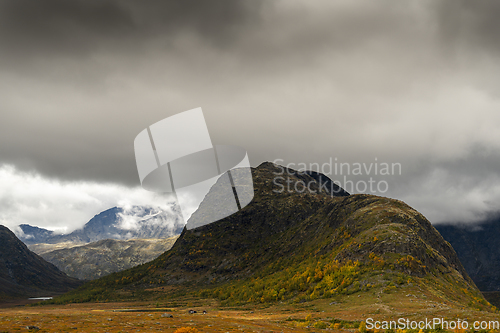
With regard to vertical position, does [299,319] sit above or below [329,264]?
below

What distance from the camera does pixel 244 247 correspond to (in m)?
187

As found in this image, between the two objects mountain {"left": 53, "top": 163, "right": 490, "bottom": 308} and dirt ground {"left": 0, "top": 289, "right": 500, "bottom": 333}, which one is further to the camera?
mountain {"left": 53, "top": 163, "right": 490, "bottom": 308}

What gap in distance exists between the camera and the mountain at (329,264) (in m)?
57.0

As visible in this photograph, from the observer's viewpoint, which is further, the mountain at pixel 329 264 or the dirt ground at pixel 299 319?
the mountain at pixel 329 264

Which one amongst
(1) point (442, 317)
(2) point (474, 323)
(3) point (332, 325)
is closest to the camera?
(2) point (474, 323)

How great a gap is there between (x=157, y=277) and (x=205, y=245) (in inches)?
1492

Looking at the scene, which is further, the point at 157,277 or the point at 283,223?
the point at 283,223

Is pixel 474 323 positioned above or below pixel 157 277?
above

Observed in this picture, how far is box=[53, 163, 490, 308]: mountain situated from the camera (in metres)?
57.0

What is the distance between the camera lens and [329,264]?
73.4 metres

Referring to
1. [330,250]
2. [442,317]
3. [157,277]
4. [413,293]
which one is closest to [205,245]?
[157,277]

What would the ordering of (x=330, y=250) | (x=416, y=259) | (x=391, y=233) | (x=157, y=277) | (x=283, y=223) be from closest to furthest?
(x=416, y=259) < (x=391, y=233) < (x=330, y=250) < (x=157, y=277) < (x=283, y=223)

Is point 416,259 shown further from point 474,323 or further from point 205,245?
point 205,245

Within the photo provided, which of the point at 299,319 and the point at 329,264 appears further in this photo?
the point at 329,264
